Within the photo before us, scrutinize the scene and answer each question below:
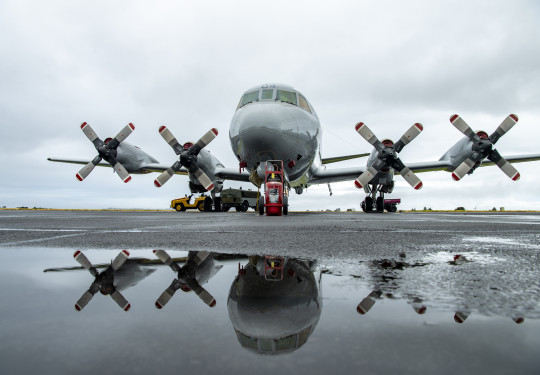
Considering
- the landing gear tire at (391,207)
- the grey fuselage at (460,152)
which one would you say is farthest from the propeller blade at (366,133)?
the landing gear tire at (391,207)

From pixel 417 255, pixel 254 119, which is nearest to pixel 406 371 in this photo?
pixel 417 255

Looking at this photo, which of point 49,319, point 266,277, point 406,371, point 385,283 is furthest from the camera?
point 266,277

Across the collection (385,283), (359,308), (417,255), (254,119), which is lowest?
(359,308)

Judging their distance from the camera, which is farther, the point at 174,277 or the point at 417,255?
the point at 417,255

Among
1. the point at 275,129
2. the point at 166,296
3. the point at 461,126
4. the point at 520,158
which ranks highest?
the point at 461,126

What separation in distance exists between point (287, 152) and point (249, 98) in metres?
3.03

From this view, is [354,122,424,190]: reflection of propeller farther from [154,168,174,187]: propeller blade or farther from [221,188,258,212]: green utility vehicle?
[221,188,258,212]: green utility vehicle

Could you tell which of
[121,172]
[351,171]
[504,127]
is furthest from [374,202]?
[121,172]

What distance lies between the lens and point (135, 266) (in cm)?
210

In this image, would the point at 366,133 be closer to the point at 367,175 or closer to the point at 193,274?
the point at 367,175

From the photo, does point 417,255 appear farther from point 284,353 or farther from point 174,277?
point 284,353

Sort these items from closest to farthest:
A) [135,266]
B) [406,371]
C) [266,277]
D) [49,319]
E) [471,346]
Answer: [406,371] < [471,346] < [49,319] < [266,277] < [135,266]

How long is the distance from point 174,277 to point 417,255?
1.76 meters

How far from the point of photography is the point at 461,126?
630 inches
